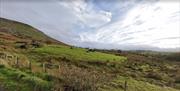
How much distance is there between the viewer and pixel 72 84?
21.0m

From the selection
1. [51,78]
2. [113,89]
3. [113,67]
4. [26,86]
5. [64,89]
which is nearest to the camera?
[64,89]

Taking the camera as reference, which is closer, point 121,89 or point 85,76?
point 85,76

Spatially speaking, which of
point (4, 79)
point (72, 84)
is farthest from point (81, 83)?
point (4, 79)

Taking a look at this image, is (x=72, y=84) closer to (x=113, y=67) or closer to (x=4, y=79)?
(x=4, y=79)

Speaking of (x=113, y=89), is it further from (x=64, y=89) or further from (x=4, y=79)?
(x=4, y=79)

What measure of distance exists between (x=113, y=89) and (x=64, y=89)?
6.20 meters

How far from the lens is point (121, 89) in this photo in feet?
87.2

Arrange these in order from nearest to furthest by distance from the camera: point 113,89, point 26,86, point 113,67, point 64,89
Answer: point 64,89 < point 26,86 < point 113,89 < point 113,67

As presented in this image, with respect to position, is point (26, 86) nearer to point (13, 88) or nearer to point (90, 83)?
point (13, 88)

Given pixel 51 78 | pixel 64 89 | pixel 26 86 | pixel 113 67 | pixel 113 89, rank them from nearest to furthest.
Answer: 1. pixel 64 89
2. pixel 26 86
3. pixel 51 78
4. pixel 113 89
5. pixel 113 67

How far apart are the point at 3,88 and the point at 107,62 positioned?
3400 centimetres

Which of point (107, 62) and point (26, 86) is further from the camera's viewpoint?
point (107, 62)

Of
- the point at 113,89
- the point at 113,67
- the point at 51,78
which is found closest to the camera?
the point at 51,78

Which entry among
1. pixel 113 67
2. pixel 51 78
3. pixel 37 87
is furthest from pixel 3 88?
pixel 113 67
